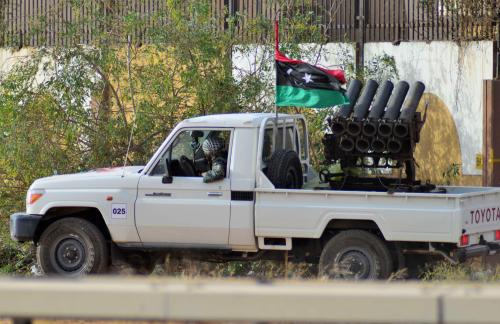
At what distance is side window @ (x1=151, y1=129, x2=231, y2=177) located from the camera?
1219 centimetres

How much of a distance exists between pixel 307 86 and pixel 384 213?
2.23 m

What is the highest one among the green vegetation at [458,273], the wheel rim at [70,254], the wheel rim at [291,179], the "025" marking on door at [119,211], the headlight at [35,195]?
the wheel rim at [291,179]

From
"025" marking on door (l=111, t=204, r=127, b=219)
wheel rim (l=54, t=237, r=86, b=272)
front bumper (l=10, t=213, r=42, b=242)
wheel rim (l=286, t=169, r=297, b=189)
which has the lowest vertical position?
wheel rim (l=54, t=237, r=86, b=272)

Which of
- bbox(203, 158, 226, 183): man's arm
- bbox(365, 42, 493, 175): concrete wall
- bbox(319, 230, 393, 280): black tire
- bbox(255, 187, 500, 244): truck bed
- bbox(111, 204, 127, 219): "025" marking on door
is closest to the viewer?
bbox(255, 187, 500, 244): truck bed

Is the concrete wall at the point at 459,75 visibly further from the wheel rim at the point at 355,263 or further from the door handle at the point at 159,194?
the door handle at the point at 159,194

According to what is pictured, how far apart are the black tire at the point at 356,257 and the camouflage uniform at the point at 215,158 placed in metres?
1.48

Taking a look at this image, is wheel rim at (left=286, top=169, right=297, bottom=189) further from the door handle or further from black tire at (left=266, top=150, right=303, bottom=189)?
the door handle

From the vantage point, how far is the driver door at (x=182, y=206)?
11883mm

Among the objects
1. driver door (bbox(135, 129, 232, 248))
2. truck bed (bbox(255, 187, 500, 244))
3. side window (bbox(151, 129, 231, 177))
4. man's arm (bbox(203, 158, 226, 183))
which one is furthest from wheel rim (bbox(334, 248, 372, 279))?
side window (bbox(151, 129, 231, 177))

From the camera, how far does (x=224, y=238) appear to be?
39.0ft

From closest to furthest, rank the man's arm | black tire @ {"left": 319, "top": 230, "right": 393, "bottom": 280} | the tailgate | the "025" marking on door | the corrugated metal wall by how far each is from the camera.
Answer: the tailgate → black tire @ {"left": 319, "top": 230, "right": 393, "bottom": 280} → the man's arm → the "025" marking on door → the corrugated metal wall

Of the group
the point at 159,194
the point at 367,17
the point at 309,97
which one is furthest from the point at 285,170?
the point at 367,17

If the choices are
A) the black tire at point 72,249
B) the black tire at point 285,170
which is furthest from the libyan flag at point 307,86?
the black tire at point 72,249

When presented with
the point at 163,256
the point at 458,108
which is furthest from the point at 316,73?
the point at 458,108
